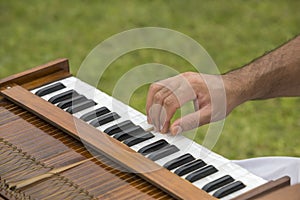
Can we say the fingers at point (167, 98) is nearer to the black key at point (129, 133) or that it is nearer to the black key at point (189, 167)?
the black key at point (129, 133)

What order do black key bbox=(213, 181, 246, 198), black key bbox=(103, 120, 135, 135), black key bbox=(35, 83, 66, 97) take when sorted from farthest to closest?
black key bbox=(35, 83, 66, 97), black key bbox=(103, 120, 135, 135), black key bbox=(213, 181, 246, 198)

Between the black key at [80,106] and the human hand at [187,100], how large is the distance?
0.70 feet

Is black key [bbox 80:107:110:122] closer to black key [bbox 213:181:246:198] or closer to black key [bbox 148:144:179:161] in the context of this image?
black key [bbox 148:144:179:161]

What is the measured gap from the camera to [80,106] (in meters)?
2.94

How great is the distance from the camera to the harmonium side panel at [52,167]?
2.50 metres

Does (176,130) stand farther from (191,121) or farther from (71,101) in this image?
(71,101)

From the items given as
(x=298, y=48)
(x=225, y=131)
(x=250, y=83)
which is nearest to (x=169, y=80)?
(x=250, y=83)

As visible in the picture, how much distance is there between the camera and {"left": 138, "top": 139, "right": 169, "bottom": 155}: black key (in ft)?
8.77

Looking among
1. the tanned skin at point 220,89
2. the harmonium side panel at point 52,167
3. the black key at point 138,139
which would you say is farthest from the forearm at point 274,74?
the harmonium side panel at point 52,167

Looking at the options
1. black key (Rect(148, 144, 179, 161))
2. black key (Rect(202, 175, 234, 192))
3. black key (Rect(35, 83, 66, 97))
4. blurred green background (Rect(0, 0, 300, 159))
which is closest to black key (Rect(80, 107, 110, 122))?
black key (Rect(35, 83, 66, 97))

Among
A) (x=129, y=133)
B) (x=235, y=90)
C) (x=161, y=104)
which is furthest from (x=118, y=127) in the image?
(x=235, y=90)

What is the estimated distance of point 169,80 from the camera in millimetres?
2877

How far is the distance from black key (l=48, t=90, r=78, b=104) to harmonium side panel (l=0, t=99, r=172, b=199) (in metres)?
0.11

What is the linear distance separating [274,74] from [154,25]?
303 centimetres
